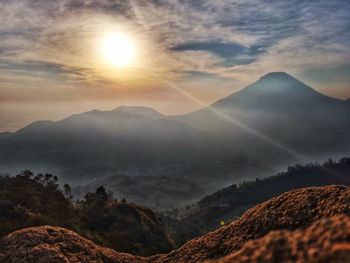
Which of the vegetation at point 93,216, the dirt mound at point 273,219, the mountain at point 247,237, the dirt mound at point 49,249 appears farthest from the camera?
the vegetation at point 93,216

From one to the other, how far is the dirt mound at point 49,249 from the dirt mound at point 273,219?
2.78m

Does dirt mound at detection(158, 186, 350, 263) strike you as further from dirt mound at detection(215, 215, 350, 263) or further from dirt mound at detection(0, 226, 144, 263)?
dirt mound at detection(0, 226, 144, 263)

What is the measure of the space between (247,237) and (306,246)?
5621mm

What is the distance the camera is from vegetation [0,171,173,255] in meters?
48.7

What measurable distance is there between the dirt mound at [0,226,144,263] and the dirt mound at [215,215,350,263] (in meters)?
7.20

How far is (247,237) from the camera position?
13.7 metres

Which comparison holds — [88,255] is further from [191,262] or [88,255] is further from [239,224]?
[239,224]

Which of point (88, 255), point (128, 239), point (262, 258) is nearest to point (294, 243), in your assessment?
point (262, 258)

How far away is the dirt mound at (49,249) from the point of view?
14.0 m

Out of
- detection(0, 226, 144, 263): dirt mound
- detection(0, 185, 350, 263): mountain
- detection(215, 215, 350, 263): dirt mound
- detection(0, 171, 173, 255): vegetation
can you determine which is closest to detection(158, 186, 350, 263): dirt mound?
detection(0, 185, 350, 263): mountain

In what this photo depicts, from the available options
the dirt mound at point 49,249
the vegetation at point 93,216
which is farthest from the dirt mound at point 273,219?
the vegetation at point 93,216

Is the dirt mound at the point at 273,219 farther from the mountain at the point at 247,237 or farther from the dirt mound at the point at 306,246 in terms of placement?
the dirt mound at the point at 306,246

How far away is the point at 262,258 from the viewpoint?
332 inches

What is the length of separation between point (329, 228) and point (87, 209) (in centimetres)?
6783
